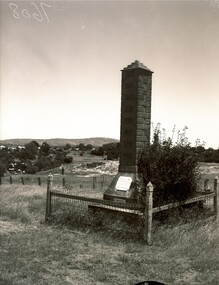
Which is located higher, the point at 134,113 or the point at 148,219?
the point at 134,113

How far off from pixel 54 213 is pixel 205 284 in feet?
20.2

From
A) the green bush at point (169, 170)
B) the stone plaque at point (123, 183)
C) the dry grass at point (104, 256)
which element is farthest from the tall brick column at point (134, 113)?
the dry grass at point (104, 256)

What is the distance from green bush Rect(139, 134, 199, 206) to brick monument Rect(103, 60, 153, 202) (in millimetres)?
431

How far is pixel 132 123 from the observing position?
10766mm

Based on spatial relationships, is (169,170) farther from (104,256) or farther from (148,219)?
(104,256)

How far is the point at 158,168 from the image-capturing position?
9898mm

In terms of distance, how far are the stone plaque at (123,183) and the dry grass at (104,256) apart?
1.72 m

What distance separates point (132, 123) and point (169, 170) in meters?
1.97

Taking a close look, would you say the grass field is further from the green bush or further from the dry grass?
the green bush

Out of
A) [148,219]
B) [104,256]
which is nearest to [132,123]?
[148,219]

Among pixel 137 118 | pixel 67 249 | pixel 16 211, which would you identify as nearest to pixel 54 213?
pixel 16 211

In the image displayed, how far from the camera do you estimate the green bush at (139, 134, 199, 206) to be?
388 inches

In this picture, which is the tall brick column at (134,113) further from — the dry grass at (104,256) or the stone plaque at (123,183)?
the dry grass at (104,256)

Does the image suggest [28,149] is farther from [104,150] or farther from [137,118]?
[137,118]
